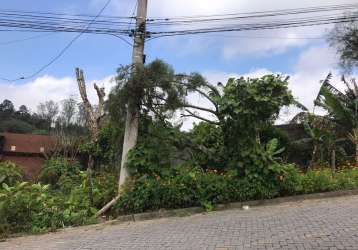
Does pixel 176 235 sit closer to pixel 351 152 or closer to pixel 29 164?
pixel 351 152

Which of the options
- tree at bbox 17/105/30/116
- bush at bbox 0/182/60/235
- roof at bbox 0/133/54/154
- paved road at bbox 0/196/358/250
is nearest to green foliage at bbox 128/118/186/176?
paved road at bbox 0/196/358/250

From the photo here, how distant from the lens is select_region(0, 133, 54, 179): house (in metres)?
22.0

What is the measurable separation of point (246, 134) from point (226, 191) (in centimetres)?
148

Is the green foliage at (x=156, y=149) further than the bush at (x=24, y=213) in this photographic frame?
Yes

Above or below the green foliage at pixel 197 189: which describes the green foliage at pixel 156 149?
above

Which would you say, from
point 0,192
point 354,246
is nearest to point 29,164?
point 0,192

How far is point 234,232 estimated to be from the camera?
9195 mm

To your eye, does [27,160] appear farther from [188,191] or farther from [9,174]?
[188,191]

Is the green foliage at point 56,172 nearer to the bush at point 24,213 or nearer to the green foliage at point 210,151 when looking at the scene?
the green foliage at point 210,151

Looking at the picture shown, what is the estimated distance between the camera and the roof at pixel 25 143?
2214 cm

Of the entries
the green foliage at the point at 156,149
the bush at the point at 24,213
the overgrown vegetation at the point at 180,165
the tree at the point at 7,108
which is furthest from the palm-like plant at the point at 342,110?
the tree at the point at 7,108

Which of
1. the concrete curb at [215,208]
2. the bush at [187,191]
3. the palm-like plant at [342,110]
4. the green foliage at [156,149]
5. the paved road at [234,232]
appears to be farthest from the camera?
the palm-like plant at [342,110]

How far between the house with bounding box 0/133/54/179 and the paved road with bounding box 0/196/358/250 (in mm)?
11910

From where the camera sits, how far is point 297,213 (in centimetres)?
1071
